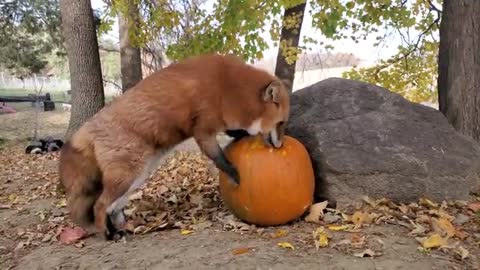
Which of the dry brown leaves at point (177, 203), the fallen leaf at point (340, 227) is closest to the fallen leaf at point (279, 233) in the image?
the fallen leaf at point (340, 227)

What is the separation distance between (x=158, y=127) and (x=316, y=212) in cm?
159

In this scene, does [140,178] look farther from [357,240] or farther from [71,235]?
[357,240]

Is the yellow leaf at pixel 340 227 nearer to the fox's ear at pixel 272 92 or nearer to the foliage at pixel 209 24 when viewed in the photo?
the fox's ear at pixel 272 92

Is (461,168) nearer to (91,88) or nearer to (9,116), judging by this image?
(91,88)

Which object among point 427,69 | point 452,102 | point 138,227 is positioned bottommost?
point 138,227

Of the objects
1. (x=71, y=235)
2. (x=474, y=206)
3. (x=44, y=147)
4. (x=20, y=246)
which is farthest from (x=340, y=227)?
(x=44, y=147)

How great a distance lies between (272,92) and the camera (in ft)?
13.1

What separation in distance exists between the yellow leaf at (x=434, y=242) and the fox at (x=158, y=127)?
4.67 feet

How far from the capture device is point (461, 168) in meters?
4.35

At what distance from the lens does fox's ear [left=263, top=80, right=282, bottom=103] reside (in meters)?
3.98

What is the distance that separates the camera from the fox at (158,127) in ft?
12.6

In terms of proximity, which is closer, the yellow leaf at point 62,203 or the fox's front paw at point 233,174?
the fox's front paw at point 233,174

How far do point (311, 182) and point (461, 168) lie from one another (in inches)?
57.5

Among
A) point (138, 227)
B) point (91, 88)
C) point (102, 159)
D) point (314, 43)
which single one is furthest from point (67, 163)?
point (314, 43)
